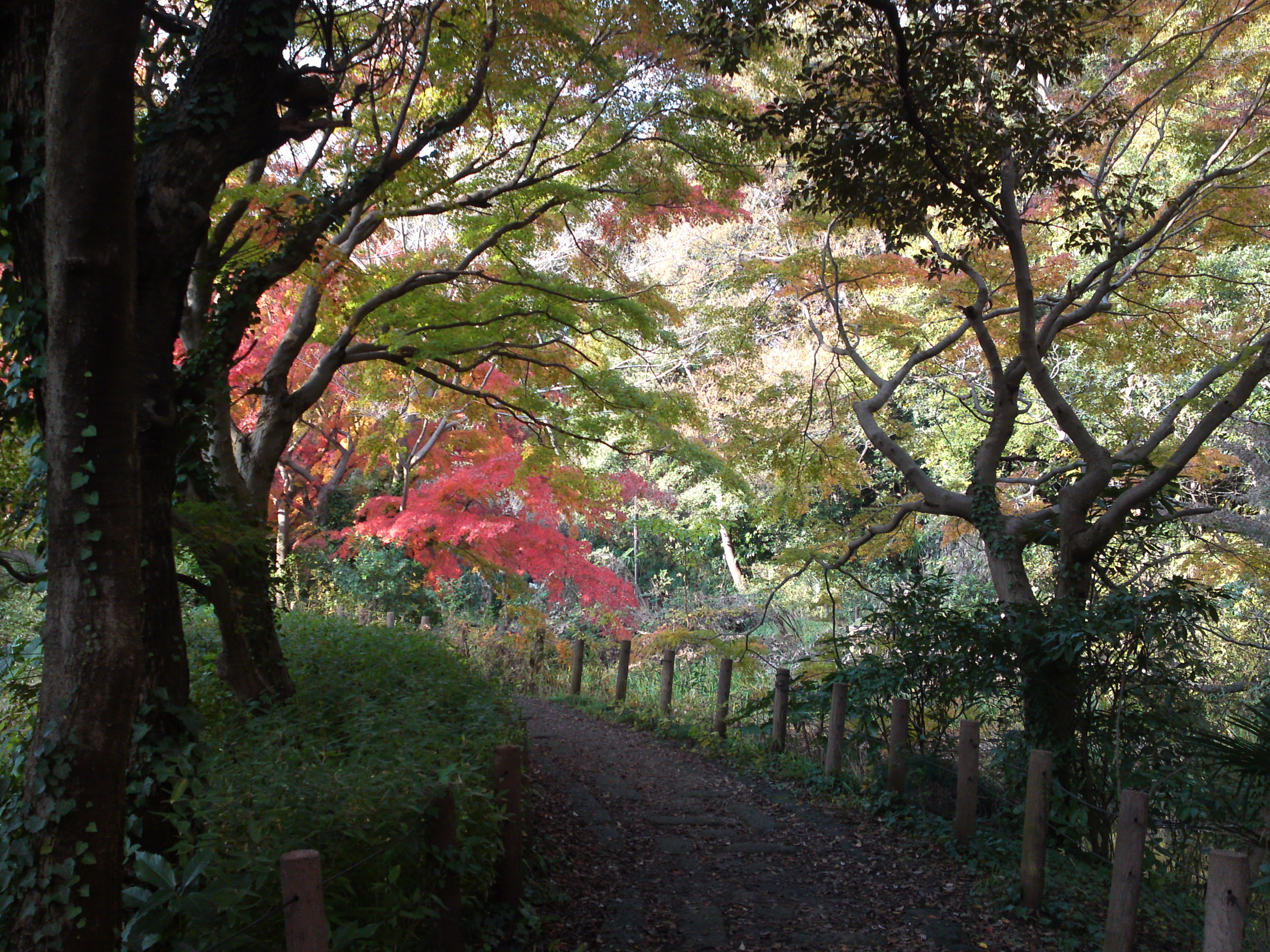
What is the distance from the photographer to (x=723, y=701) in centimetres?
1006

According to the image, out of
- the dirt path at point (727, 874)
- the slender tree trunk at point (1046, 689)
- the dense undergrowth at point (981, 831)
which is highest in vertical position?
the slender tree trunk at point (1046, 689)

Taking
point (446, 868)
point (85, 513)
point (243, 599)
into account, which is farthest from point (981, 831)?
point (85, 513)

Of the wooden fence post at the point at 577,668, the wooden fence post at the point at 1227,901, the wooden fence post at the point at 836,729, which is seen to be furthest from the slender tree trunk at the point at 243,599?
the wooden fence post at the point at 577,668

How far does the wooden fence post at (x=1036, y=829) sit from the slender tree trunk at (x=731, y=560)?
14.3 meters

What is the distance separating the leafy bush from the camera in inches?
106

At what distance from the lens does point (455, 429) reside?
14.4 meters

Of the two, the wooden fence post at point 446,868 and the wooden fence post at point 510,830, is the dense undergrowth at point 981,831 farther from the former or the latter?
the wooden fence post at point 446,868

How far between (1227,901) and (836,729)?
4.81 meters

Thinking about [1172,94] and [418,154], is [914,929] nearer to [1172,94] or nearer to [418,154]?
[418,154]

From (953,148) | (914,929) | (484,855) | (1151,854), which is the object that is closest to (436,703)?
(484,855)

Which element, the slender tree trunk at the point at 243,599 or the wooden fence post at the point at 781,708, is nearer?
the slender tree trunk at the point at 243,599

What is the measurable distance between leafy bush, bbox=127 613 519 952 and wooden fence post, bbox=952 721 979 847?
10.7 ft

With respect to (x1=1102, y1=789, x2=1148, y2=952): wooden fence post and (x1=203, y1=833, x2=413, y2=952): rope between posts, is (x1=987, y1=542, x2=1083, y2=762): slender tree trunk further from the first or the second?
(x1=203, y1=833, x2=413, y2=952): rope between posts

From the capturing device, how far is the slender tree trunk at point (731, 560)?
19797 millimetres
